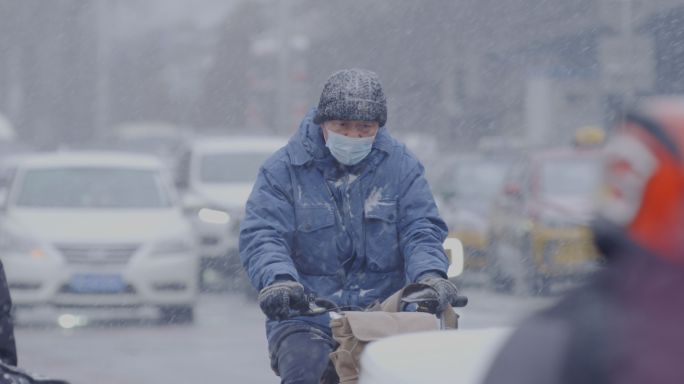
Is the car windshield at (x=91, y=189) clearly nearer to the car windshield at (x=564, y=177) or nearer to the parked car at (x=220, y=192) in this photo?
the parked car at (x=220, y=192)

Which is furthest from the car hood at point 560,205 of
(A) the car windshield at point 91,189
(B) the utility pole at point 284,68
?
(B) the utility pole at point 284,68

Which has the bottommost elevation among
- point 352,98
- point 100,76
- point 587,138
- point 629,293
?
point 100,76

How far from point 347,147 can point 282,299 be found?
0.63 metres

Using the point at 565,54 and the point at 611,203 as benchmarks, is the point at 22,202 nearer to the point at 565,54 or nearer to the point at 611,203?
the point at 611,203

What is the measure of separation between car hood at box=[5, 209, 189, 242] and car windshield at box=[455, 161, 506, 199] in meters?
6.53

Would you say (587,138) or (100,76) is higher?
(587,138)

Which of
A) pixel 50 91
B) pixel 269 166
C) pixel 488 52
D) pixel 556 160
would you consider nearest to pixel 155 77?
pixel 50 91

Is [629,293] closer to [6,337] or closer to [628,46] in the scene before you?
[6,337]

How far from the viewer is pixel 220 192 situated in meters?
18.5

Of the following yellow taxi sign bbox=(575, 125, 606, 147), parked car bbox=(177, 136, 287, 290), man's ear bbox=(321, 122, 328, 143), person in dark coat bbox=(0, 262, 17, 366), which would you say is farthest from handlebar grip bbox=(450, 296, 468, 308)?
parked car bbox=(177, 136, 287, 290)

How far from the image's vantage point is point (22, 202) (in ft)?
47.9

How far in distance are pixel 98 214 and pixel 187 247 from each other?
2.87ft

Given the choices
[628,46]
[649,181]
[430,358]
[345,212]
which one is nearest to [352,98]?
[345,212]

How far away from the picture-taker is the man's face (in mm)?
4699
